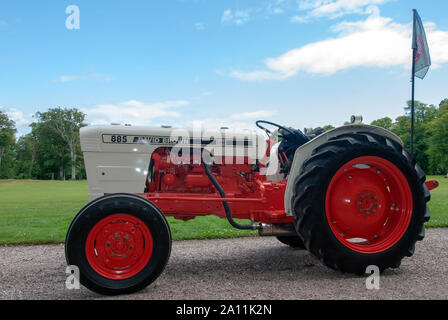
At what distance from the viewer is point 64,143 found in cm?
5353

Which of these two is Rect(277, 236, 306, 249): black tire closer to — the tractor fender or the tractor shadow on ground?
the tractor shadow on ground

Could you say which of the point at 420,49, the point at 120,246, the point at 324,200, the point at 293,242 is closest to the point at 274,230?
the point at 324,200

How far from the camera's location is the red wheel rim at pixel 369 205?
150 inches

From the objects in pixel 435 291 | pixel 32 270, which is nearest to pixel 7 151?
pixel 32 270

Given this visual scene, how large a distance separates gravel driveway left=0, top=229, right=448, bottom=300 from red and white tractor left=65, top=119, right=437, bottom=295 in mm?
279

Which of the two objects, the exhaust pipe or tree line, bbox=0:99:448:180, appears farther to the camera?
tree line, bbox=0:99:448:180

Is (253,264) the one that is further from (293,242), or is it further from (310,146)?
(310,146)

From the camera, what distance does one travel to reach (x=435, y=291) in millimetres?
3338

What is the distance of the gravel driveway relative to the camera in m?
3.28

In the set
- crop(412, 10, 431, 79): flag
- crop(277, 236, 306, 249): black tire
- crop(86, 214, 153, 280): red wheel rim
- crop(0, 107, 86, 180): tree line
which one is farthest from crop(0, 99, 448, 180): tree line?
crop(86, 214, 153, 280): red wheel rim

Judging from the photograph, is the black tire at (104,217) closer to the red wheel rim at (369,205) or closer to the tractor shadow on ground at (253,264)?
the tractor shadow on ground at (253,264)

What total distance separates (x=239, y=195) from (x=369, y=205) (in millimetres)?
1467

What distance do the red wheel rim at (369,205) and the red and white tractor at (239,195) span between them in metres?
0.01

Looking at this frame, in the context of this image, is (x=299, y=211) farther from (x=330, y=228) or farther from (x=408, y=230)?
(x=408, y=230)
